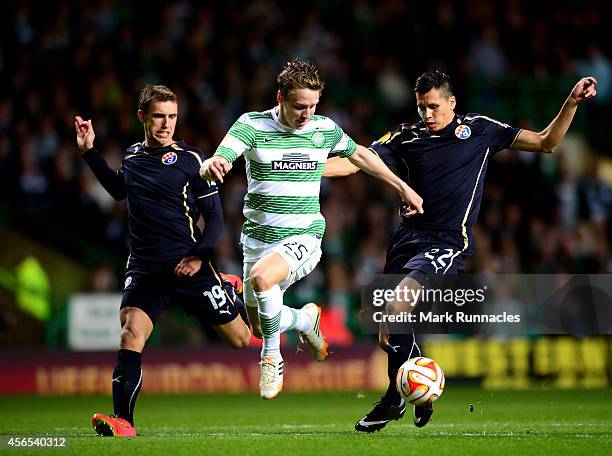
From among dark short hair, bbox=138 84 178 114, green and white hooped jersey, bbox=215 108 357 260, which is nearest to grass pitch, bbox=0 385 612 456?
green and white hooped jersey, bbox=215 108 357 260

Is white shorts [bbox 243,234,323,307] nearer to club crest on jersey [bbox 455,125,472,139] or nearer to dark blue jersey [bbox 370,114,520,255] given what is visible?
dark blue jersey [bbox 370,114,520,255]

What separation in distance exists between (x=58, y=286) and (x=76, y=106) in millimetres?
2707

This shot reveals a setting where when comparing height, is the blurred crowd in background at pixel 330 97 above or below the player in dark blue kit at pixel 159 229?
above

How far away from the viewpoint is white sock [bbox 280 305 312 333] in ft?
28.9

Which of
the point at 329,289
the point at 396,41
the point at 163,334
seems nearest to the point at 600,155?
the point at 396,41

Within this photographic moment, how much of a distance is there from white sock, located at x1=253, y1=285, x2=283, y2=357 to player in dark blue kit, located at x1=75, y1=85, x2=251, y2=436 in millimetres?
592

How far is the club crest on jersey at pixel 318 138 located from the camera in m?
8.62

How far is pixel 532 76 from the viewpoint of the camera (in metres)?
19.0

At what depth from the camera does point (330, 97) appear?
1825cm

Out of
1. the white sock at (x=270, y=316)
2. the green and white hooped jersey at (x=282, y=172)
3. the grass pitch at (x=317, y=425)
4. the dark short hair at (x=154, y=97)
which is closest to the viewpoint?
the grass pitch at (x=317, y=425)

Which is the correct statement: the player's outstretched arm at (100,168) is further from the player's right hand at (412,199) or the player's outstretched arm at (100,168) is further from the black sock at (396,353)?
the black sock at (396,353)

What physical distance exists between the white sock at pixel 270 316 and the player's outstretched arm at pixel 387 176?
43.0 inches

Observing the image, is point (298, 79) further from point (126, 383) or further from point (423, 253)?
point (126, 383)

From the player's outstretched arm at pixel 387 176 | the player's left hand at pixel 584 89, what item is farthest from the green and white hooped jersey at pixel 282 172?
the player's left hand at pixel 584 89
